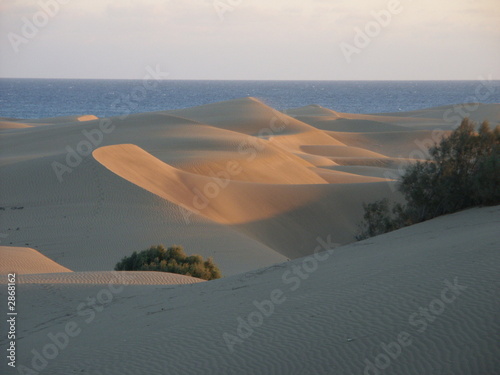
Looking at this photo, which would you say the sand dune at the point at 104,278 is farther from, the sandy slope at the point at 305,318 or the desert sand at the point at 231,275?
the sandy slope at the point at 305,318

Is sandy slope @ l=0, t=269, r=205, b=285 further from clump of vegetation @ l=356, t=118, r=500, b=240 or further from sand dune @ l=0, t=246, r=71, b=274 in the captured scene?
clump of vegetation @ l=356, t=118, r=500, b=240

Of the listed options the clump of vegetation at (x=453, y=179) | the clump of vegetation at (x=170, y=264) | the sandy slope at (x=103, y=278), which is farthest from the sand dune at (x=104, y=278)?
the clump of vegetation at (x=453, y=179)

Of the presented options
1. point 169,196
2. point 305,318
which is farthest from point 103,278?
point 169,196

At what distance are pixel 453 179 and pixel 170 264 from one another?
22.4 ft

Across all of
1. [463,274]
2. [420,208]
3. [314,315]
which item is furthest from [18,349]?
[420,208]

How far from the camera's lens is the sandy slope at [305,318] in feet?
20.5

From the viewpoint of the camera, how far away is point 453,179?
14.1 m

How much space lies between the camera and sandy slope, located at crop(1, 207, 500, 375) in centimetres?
624

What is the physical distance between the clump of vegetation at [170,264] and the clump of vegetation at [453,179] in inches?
192

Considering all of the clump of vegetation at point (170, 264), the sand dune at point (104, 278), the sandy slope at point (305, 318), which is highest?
the sandy slope at point (305, 318)

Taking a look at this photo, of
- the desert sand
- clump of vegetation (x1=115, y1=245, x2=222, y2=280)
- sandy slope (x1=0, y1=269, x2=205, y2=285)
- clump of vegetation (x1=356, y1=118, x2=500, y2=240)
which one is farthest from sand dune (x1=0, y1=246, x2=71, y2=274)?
clump of vegetation (x1=356, y1=118, x2=500, y2=240)

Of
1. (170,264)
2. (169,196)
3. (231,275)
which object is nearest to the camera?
(231,275)

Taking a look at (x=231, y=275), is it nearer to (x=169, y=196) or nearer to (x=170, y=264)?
(x=170, y=264)

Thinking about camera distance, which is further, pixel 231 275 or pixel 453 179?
pixel 453 179
